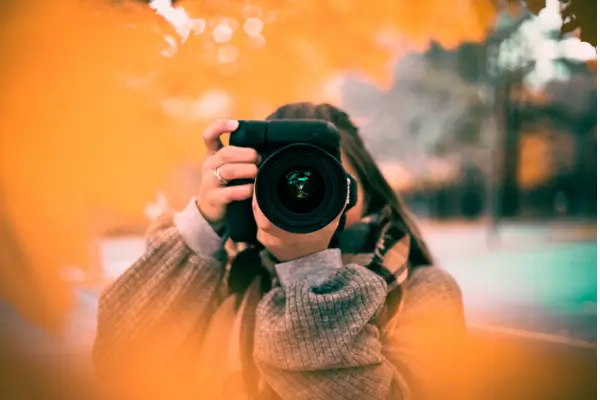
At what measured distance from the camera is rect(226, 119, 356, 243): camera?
2.37ft

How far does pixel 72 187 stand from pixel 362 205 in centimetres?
55

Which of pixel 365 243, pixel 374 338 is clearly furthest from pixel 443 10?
pixel 374 338

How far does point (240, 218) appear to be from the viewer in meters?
0.77

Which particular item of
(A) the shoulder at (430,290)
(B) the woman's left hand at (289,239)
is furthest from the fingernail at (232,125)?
(A) the shoulder at (430,290)

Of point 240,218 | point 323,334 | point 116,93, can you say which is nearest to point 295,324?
point 323,334

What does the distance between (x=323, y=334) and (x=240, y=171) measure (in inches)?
9.8

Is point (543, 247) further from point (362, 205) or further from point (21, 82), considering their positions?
point (21, 82)

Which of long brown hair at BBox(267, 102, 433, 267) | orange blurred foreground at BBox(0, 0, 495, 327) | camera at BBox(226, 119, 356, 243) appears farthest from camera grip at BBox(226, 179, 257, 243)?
orange blurred foreground at BBox(0, 0, 495, 327)

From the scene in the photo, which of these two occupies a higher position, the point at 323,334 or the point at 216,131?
the point at 216,131

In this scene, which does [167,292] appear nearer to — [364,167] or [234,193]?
[234,193]

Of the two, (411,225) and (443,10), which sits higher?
(443,10)

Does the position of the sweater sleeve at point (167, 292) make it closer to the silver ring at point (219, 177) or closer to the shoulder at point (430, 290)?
the silver ring at point (219, 177)

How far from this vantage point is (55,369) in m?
1.01

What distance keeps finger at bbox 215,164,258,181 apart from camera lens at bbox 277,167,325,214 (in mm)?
40
